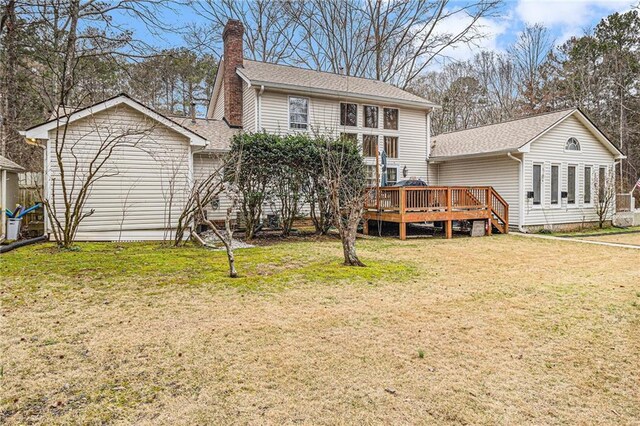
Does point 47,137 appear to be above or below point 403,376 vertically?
above

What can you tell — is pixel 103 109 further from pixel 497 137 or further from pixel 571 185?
pixel 571 185

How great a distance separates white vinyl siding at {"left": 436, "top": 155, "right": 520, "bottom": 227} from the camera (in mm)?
14898

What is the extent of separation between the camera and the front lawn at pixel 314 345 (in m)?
2.70

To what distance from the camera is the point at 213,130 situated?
624 inches

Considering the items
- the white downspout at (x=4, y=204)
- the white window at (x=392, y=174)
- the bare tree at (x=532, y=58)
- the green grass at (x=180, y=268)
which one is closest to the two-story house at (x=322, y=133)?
the white window at (x=392, y=174)

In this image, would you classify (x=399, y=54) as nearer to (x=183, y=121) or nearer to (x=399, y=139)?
(x=399, y=139)

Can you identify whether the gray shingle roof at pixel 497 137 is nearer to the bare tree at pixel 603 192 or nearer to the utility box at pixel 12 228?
the bare tree at pixel 603 192

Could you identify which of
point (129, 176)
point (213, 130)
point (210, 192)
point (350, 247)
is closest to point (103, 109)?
point (129, 176)

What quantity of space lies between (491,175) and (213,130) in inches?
448

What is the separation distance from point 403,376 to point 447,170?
1610 cm

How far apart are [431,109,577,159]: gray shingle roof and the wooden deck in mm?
2512

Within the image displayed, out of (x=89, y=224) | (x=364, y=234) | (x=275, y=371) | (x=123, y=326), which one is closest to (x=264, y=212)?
(x=364, y=234)

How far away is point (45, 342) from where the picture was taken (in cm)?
370

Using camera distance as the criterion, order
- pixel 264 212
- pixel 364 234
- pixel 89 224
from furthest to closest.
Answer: pixel 364 234, pixel 264 212, pixel 89 224
